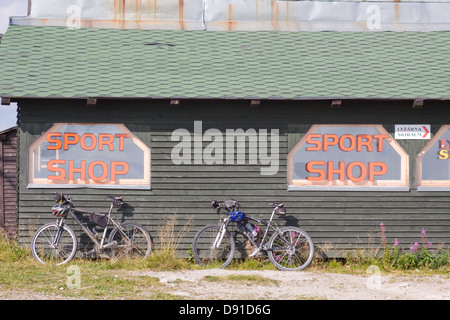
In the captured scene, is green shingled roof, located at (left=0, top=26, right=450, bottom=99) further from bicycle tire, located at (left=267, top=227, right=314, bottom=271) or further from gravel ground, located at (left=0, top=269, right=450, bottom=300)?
gravel ground, located at (left=0, top=269, right=450, bottom=300)

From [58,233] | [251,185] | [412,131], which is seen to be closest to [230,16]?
[251,185]

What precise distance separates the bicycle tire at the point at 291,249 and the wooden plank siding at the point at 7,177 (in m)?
8.09

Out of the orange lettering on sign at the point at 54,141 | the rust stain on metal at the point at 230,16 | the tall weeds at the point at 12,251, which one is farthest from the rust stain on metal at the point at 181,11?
the tall weeds at the point at 12,251

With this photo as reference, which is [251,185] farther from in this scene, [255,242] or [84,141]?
[84,141]

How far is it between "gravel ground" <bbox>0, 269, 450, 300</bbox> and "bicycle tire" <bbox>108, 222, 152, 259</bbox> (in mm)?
955

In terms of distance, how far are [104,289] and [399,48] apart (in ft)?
26.2

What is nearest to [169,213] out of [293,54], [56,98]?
[56,98]

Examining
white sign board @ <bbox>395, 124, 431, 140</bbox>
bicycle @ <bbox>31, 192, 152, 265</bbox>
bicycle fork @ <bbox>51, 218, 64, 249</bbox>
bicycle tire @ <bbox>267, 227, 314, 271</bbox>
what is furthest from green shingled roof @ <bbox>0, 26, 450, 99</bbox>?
bicycle tire @ <bbox>267, 227, 314, 271</bbox>

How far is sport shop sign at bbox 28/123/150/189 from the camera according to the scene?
11.3 metres

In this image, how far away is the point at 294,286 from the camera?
9227 millimetres

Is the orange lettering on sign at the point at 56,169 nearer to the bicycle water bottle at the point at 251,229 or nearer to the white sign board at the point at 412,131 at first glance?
the bicycle water bottle at the point at 251,229

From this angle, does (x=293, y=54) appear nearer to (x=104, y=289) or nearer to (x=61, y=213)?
(x=61, y=213)

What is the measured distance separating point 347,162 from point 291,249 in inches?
79.3

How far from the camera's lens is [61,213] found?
35.1ft
